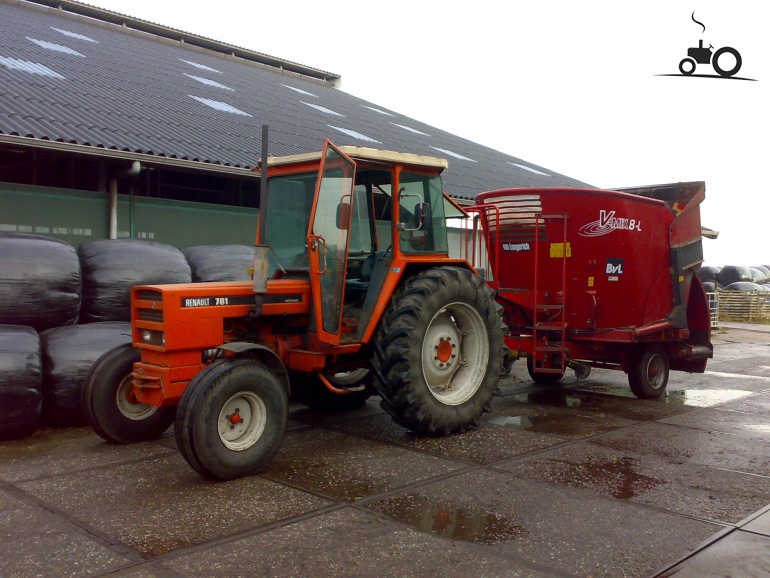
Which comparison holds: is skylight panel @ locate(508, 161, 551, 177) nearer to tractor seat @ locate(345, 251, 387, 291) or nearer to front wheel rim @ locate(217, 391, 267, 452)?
tractor seat @ locate(345, 251, 387, 291)

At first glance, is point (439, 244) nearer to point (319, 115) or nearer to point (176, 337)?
point (176, 337)

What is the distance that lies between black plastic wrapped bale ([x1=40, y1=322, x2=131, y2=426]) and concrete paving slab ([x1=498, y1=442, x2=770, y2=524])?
3948 millimetres

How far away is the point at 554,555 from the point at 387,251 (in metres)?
3.30

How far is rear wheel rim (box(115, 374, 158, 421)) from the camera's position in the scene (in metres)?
6.02

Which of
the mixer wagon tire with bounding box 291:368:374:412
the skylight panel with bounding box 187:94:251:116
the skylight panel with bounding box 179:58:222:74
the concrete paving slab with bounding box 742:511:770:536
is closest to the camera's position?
the concrete paving slab with bounding box 742:511:770:536

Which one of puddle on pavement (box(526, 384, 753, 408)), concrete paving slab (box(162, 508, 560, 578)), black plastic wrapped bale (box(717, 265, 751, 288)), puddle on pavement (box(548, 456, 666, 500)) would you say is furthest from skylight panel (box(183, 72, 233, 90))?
black plastic wrapped bale (box(717, 265, 751, 288))

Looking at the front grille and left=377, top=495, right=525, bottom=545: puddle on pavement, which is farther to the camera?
the front grille

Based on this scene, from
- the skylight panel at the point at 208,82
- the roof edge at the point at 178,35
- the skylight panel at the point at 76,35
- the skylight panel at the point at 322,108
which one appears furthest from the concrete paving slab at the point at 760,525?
the roof edge at the point at 178,35

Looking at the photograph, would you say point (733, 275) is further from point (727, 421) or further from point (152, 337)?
point (152, 337)

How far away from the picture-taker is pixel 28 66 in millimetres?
11867

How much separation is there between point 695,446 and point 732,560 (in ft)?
8.84

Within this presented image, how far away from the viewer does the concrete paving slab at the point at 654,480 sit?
4.75 meters

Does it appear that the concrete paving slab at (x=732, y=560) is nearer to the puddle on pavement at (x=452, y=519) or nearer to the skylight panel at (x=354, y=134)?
the puddle on pavement at (x=452, y=519)

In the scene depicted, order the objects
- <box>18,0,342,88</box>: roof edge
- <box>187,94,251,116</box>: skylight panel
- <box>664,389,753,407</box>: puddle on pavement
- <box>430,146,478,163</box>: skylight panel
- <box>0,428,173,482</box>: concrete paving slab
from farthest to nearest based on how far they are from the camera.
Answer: <box>18,0,342,88</box>: roof edge → <box>430,146,478,163</box>: skylight panel → <box>187,94,251,116</box>: skylight panel → <box>664,389,753,407</box>: puddle on pavement → <box>0,428,173,482</box>: concrete paving slab
